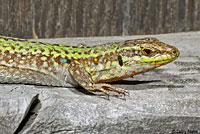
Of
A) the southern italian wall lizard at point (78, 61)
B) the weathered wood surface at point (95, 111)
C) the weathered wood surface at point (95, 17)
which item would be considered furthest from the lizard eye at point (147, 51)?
the weathered wood surface at point (95, 17)

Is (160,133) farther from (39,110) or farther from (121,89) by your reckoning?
(39,110)

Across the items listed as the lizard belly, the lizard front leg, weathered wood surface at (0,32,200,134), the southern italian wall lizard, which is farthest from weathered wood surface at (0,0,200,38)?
the lizard front leg

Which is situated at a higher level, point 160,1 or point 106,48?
point 160,1

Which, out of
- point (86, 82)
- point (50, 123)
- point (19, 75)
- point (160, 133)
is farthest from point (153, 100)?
point (19, 75)

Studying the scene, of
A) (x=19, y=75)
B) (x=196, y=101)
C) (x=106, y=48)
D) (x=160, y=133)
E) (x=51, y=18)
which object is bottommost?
(x=160, y=133)

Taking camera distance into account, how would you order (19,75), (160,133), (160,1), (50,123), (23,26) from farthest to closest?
(160,1) < (23,26) < (19,75) < (160,133) < (50,123)

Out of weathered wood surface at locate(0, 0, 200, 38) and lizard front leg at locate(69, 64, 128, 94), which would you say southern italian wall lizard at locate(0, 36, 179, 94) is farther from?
weathered wood surface at locate(0, 0, 200, 38)

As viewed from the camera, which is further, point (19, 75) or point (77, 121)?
point (19, 75)

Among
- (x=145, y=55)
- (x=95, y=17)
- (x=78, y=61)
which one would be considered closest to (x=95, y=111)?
(x=78, y=61)

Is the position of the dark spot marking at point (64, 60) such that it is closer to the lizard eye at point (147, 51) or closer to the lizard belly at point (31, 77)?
the lizard belly at point (31, 77)
